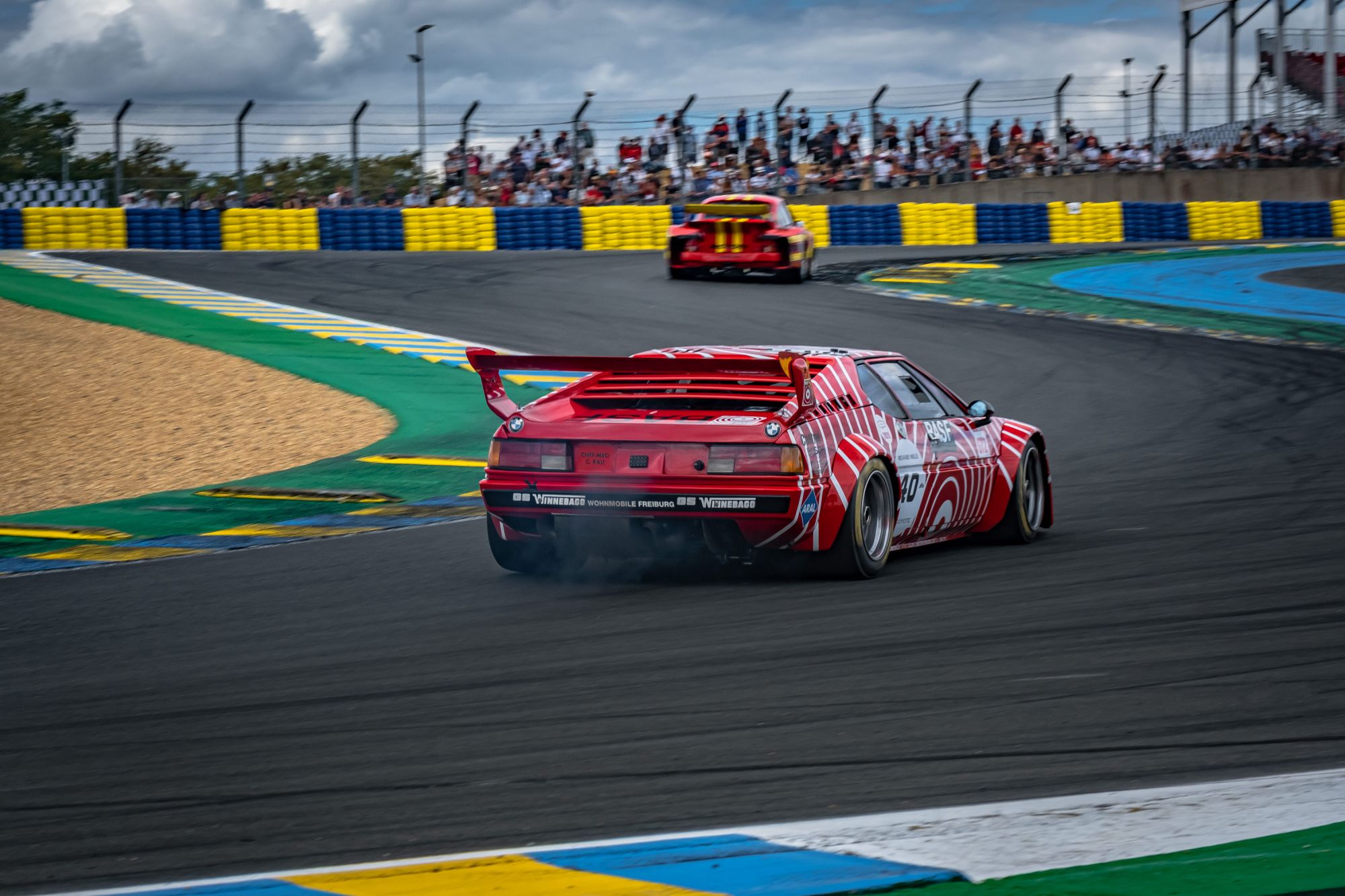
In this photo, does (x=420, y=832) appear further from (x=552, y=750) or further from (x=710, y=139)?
(x=710, y=139)

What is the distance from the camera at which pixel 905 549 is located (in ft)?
27.1

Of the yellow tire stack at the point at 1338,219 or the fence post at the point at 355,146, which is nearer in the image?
the fence post at the point at 355,146

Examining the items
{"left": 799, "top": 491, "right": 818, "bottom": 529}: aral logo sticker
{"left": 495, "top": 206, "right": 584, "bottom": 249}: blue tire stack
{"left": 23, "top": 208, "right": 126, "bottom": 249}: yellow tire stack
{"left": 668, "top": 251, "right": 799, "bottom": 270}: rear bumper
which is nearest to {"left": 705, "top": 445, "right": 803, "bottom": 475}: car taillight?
{"left": 799, "top": 491, "right": 818, "bottom": 529}: aral logo sticker

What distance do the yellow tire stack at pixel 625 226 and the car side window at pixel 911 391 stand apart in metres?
24.7

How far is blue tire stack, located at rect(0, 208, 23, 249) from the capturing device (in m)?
27.6

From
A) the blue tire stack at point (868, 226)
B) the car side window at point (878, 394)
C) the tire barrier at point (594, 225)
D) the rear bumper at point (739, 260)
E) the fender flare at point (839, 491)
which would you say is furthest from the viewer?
the blue tire stack at point (868, 226)

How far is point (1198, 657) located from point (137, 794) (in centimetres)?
337

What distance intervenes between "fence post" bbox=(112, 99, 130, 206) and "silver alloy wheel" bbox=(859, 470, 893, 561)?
24615 millimetres

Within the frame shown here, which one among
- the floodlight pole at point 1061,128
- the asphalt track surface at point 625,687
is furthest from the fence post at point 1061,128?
the asphalt track surface at point 625,687

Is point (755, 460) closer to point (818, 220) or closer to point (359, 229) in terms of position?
point (359, 229)

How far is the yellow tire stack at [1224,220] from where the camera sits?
37.7 m

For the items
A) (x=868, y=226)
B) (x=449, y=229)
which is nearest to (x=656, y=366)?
(x=449, y=229)

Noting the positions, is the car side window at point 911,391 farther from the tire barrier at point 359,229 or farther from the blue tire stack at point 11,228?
the tire barrier at point 359,229

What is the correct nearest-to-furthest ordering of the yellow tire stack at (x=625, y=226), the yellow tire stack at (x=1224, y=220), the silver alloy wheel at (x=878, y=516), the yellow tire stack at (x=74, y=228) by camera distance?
the silver alloy wheel at (x=878, y=516)
the yellow tire stack at (x=74, y=228)
the yellow tire stack at (x=625, y=226)
the yellow tire stack at (x=1224, y=220)
